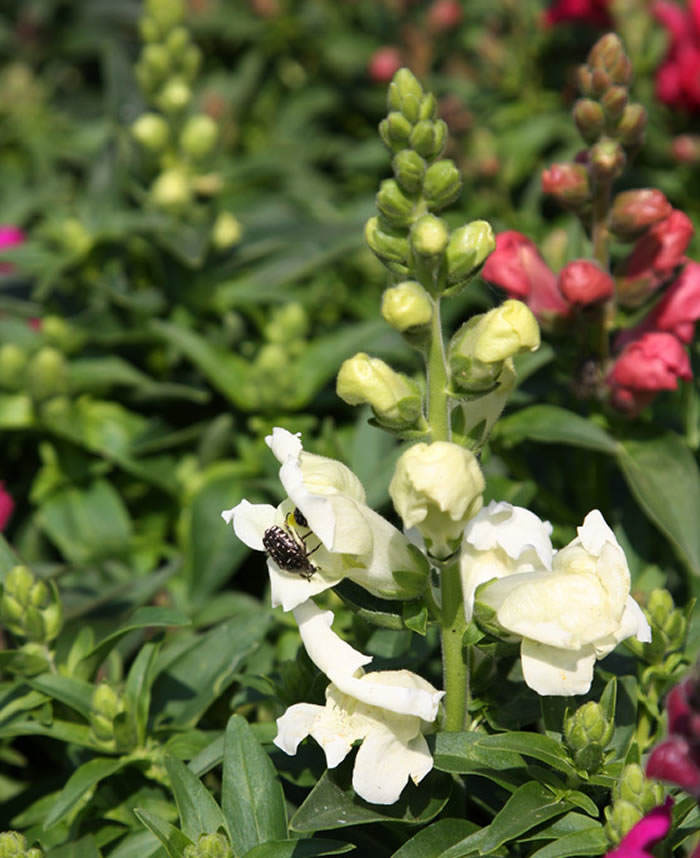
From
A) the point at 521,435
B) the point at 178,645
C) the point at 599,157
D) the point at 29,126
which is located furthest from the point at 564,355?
the point at 29,126

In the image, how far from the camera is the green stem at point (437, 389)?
4.63 feet

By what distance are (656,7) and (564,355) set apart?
1.59 m

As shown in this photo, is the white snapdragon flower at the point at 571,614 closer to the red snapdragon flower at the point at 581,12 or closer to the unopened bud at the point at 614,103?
the unopened bud at the point at 614,103

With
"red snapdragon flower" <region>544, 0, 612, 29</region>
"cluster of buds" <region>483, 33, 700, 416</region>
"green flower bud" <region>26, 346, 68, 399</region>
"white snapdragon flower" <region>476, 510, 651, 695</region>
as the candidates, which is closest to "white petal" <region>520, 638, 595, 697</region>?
"white snapdragon flower" <region>476, 510, 651, 695</region>

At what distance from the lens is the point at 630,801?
1.33 m

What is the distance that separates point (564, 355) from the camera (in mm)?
2145

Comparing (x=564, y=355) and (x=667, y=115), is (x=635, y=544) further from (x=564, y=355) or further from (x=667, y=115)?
(x=667, y=115)

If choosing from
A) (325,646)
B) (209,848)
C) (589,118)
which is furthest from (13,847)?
(589,118)

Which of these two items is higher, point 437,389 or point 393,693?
point 437,389

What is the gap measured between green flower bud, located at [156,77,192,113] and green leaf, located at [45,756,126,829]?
1661 mm

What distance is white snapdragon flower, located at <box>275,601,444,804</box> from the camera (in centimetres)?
131

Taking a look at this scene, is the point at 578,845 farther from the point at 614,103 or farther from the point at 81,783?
the point at 614,103

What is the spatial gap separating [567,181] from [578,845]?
3.87ft

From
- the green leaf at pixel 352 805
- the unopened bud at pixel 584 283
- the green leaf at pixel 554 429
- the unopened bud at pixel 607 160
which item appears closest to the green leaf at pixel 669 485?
the green leaf at pixel 554 429
